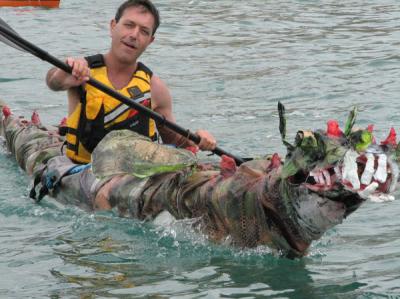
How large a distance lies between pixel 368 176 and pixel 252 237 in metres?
0.98

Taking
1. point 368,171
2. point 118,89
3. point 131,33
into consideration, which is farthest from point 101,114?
point 368,171

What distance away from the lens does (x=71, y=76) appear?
6320mm

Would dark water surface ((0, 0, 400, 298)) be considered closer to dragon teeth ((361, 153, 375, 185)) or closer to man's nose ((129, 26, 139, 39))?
dragon teeth ((361, 153, 375, 185))

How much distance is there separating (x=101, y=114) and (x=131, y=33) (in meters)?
0.61

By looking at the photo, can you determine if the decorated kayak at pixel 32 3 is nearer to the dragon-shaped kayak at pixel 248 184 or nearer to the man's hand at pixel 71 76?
the dragon-shaped kayak at pixel 248 184

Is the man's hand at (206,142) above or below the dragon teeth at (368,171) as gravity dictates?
below

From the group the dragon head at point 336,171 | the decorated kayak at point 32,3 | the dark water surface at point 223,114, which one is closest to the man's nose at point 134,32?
the dark water surface at point 223,114

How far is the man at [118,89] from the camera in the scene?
657 cm

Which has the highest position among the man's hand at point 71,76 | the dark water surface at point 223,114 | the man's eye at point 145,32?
the man's eye at point 145,32

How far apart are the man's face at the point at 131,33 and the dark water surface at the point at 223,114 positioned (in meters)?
1.16

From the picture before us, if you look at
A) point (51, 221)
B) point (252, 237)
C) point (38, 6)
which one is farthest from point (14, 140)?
point (38, 6)

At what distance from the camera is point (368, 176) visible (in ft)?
14.2

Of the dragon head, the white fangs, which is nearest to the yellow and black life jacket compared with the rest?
the dragon head

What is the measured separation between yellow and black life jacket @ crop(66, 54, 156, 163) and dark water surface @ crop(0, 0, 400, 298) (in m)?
0.53
